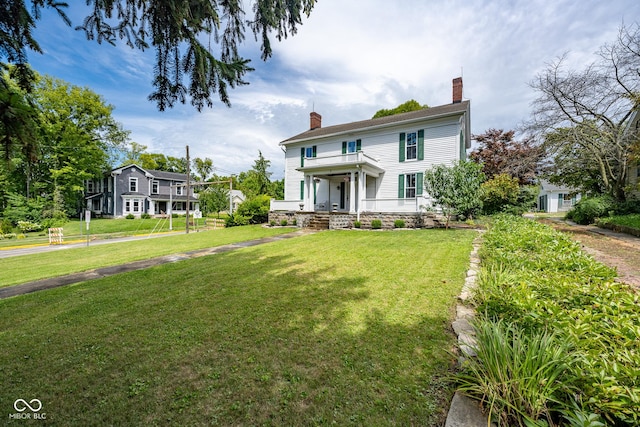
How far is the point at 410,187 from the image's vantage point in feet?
51.6

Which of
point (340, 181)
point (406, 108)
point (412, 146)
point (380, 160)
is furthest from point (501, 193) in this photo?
point (406, 108)

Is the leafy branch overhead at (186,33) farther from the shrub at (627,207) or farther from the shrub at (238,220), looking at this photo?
the shrub at (627,207)

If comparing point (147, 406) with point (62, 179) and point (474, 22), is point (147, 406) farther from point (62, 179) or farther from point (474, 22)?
point (62, 179)

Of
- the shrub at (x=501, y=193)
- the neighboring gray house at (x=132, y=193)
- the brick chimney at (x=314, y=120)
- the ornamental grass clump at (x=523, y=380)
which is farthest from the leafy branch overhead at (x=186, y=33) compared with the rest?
the neighboring gray house at (x=132, y=193)

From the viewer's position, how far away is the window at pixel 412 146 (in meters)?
15.6

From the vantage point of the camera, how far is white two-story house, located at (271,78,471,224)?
14445mm

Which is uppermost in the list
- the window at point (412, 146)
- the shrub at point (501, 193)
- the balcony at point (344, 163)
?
the window at point (412, 146)

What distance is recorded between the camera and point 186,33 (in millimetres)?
2961

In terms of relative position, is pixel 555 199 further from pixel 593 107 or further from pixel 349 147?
pixel 349 147

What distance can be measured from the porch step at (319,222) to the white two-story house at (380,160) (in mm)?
1270

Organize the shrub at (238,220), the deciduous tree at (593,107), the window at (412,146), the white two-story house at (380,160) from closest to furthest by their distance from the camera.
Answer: the deciduous tree at (593,107) < the white two-story house at (380,160) < the window at (412,146) < the shrub at (238,220)

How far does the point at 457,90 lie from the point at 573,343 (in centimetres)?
1858

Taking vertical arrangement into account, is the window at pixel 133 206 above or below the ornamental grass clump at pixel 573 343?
above

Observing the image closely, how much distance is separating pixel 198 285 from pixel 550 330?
509 cm
